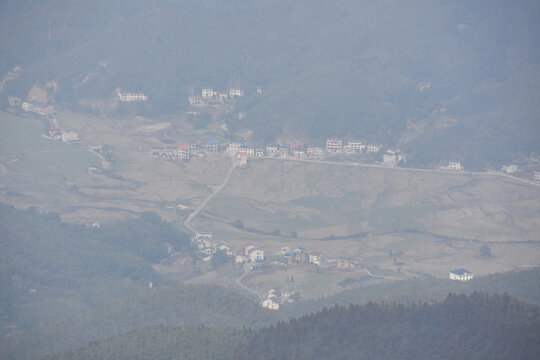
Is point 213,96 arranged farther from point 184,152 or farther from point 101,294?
point 101,294

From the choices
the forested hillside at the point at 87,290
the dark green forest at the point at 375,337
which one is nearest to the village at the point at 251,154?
the forested hillside at the point at 87,290

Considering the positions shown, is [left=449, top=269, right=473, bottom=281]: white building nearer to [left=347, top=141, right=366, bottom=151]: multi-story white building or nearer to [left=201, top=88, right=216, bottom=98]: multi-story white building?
[left=347, top=141, right=366, bottom=151]: multi-story white building

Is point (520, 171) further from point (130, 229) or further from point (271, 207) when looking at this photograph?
point (130, 229)

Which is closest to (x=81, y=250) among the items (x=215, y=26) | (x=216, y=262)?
(x=216, y=262)

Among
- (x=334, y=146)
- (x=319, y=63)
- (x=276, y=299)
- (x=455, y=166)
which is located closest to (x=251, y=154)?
(x=334, y=146)

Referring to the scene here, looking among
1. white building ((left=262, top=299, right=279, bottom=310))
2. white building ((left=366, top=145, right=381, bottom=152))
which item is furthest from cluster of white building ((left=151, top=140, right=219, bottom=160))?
white building ((left=262, top=299, right=279, bottom=310))

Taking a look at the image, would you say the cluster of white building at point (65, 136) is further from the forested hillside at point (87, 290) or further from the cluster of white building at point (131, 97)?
the forested hillside at point (87, 290)
